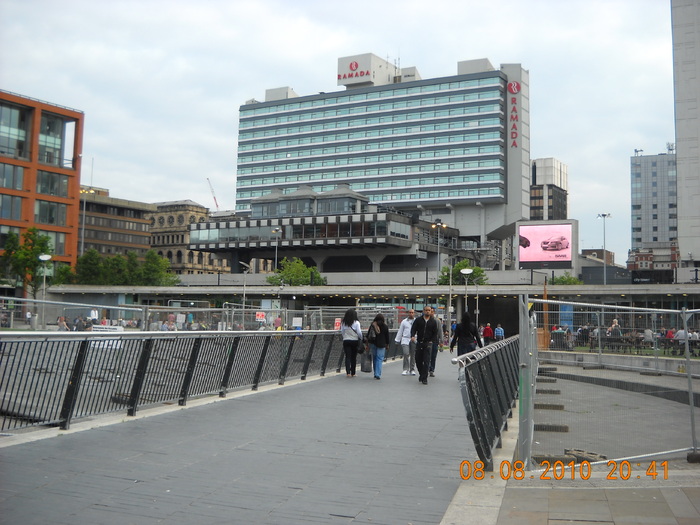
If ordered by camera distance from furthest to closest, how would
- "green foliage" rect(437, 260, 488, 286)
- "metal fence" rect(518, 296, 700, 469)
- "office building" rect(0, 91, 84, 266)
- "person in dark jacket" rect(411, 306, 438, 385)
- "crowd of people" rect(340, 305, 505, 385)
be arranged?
"green foliage" rect(437, 260, 488, 286), "office building" rect(0, 91, 84, 266), "crowd of people" rect(340, 305, 505, 385), "person in dark jacket" rect(411, 306, 438, 385), "metal fence" rect(518, 296, 700, 469)

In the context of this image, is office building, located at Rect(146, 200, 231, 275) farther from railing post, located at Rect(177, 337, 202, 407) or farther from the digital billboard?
railing post, located at Rect(177, 337, 202, 407)

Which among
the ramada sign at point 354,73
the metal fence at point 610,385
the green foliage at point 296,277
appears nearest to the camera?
the metal fence at point 610,385

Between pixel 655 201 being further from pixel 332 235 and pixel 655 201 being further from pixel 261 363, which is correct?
pixel 261 363

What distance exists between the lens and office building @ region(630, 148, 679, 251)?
160125 millimetres

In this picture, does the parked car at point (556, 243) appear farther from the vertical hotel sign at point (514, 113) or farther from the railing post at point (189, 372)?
the railing post at point (189, 372)

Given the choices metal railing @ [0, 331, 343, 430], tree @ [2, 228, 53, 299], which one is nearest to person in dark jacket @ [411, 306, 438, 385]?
metal railing @ [0, 331, 343, 430]

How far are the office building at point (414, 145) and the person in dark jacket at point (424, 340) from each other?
9732 centimetres

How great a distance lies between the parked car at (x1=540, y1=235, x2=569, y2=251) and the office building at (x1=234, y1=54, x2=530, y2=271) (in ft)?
106

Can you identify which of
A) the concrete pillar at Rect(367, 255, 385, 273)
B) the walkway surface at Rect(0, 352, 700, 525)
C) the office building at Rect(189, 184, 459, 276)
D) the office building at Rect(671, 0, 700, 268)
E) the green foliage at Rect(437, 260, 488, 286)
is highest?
the office building at Rect(671, 0, 700, 268)

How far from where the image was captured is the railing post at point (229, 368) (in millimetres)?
12617

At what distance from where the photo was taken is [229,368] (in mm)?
12836

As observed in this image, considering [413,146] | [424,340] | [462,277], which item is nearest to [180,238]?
[413,146]

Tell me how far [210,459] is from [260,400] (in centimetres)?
503

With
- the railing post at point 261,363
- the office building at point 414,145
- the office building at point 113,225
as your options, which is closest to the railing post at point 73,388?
the railing post at point 261,363
